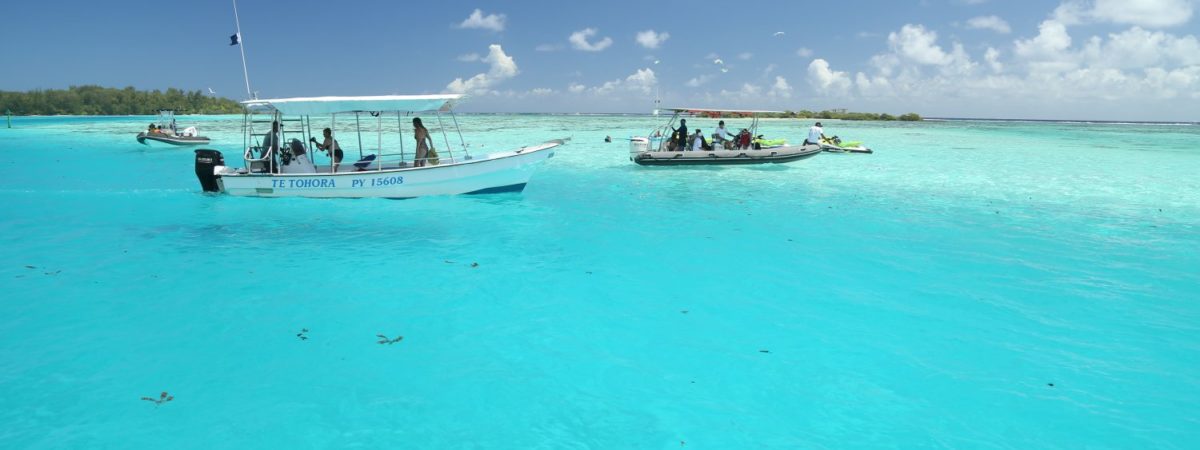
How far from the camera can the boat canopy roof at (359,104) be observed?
13719 mm

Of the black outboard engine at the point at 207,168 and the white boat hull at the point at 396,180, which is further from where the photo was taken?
the black outboard engine at the point at 207,168

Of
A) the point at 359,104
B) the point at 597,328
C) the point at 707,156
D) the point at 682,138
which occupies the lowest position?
the point at 597,328

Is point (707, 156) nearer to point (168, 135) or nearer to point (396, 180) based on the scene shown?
point (396, 180)

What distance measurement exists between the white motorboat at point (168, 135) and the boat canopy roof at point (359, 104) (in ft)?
87.1

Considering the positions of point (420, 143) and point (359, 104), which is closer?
point (359, 104)

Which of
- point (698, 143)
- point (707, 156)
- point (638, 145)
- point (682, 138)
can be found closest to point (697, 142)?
point (698, 143)

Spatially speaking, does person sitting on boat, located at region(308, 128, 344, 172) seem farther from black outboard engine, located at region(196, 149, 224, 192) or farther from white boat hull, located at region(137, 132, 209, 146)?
white boat hull, located at region(137, 132, 209, 146)

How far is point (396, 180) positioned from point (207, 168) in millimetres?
5080

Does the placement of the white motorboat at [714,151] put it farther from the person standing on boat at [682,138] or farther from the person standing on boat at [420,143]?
the person standing on boat at [420,143]

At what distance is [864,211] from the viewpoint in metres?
15.3

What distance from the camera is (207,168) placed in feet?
53.2

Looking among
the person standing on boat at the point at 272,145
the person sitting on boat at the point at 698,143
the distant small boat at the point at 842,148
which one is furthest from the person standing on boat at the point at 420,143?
the distant small boat at the point at 842,148

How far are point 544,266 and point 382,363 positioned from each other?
4180mm

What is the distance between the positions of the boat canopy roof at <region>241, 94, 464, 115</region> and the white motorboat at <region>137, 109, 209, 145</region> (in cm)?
2654
